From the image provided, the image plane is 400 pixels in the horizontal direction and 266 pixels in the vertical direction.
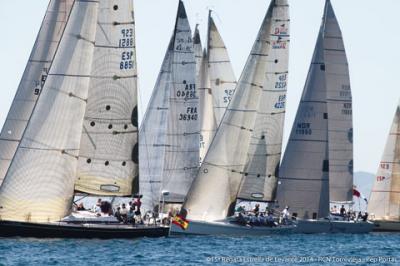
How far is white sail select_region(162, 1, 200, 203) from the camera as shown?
61000 millimetres

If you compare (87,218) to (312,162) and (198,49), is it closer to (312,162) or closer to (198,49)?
(312,162)

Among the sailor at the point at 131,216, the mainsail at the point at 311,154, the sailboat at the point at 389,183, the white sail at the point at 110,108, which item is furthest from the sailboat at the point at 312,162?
the white sail at the point at 110,108

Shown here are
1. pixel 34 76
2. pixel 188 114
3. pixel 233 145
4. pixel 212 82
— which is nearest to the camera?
pixel 34 76

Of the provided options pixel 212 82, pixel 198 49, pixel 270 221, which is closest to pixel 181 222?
pixel 270 221

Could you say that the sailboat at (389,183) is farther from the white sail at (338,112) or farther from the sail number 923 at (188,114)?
the sail number 923 at (188,114)

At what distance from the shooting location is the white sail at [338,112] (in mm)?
67562

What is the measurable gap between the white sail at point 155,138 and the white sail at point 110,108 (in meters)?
7.46

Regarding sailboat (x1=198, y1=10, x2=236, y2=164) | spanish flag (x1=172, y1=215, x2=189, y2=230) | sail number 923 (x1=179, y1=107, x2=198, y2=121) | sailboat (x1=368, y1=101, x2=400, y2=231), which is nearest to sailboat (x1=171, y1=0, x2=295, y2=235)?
spanish flag (x1=172, y1=215, x2=189, y2=230)

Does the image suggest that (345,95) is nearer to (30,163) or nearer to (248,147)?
(248,147)

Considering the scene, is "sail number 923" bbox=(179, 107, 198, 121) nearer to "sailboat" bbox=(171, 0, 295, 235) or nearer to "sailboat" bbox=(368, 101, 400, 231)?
"sailboat" bbox=(171, 0, 295, 235)

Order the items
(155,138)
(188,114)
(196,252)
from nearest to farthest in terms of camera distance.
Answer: (196,252) → (155,138) → (188,114)

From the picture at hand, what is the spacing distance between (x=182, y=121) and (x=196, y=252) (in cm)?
1319

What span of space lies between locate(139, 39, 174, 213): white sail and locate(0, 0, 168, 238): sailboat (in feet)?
20.2

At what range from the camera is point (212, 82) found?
6912 cm
